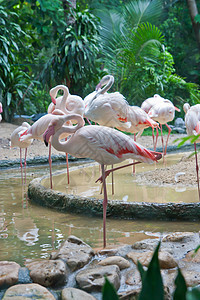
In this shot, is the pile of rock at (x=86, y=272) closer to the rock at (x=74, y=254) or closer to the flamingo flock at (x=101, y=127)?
the rock at (x=74, y=254)

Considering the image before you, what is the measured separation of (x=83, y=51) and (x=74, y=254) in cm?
897

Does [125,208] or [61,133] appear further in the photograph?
[125,208]

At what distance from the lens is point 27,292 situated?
204 centimetres

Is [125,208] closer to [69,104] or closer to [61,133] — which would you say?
[61,133]

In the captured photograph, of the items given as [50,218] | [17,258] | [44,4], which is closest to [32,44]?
[44,4]

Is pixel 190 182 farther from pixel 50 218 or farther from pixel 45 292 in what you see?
pixel 45 292

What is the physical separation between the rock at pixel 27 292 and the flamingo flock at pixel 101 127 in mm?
819

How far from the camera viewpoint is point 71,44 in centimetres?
1070

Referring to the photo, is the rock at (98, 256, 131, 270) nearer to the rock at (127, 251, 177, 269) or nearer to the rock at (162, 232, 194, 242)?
the rock at (127, 251, 177, 269)

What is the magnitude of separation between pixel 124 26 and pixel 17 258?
1218 centimetres

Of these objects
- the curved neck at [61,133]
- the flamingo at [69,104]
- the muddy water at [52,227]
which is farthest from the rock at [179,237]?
the flamingo at [69,104]

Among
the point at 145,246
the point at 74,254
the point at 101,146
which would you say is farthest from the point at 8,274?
the point at 101,146

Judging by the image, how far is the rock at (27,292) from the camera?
1989 millimetres

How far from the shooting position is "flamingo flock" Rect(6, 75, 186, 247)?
2.95 meters
